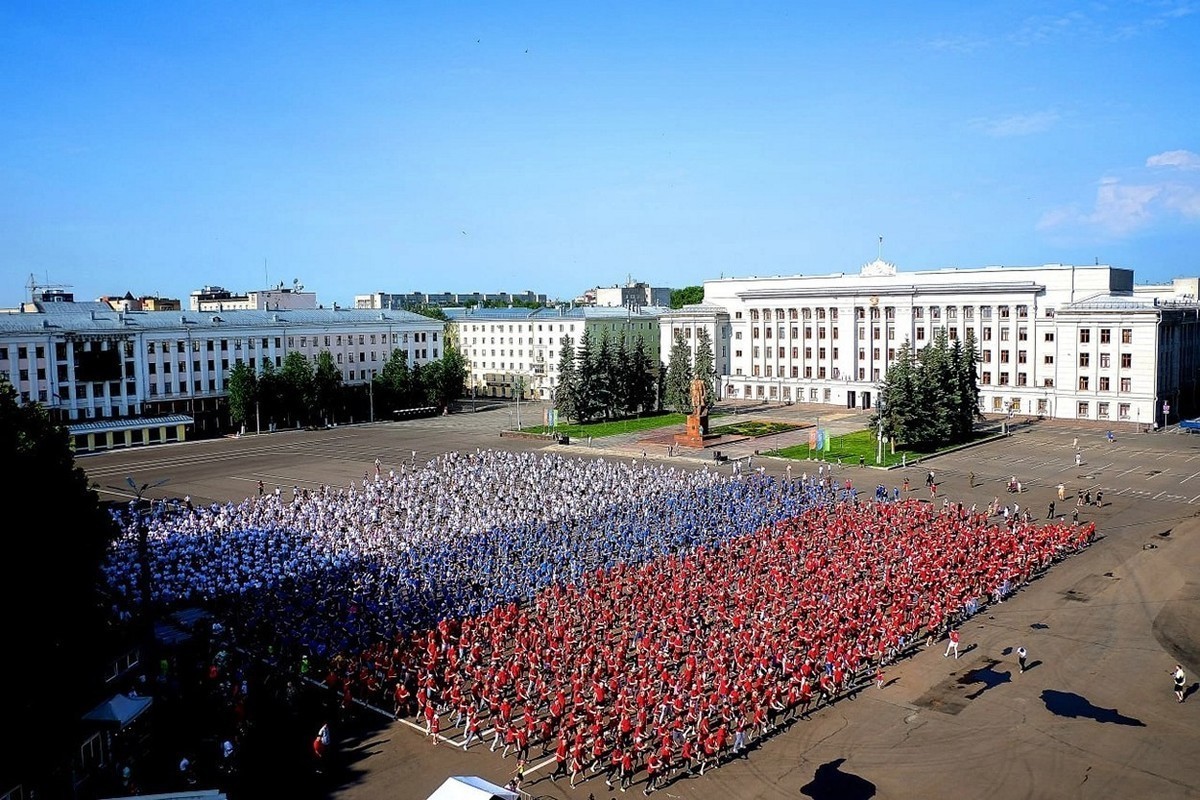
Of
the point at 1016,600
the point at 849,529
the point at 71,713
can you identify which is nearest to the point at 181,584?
the point at 71,713

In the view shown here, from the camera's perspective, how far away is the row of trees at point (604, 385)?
69.4 meters

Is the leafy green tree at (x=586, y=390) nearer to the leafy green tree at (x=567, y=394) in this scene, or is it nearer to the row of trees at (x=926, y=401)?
the leafy green tree at (x=567, y=394)

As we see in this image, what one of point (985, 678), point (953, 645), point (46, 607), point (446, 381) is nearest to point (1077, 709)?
point (985, 678)

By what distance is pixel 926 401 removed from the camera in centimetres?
5131

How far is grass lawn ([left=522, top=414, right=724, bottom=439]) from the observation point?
63.3 m

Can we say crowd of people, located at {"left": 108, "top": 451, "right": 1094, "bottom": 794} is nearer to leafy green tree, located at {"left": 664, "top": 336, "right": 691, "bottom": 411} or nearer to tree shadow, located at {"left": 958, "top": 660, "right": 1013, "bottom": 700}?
tree shadow, located at {"left": 958, "top": 660, "right": 1013, "bottom": 700}

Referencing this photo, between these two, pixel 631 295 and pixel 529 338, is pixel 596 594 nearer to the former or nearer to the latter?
pixel 529 338

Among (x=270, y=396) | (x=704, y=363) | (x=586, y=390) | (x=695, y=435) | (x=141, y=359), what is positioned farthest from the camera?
(x=704, y=363)

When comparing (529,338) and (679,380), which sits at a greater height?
(529,338)

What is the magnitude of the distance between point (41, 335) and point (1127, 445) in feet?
217

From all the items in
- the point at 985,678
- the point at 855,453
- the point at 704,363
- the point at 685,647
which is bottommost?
the point at 985,678

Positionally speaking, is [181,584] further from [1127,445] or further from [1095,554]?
[1127,445]

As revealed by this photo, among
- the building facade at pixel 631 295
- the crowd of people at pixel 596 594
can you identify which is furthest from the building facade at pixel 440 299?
the crowd of people at pixel 596 594

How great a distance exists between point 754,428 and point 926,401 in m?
13.2
